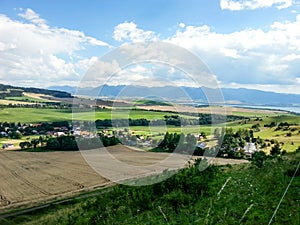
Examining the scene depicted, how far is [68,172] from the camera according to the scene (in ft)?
171


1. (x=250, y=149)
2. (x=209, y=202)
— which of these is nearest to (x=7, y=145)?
(x=250, y=149)

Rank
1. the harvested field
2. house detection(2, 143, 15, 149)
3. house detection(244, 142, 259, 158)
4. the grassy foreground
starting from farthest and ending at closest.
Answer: house detection(2, 143, 15, 149), house detection(244, 142, 259, 158), the harvested field, the grassy foreground

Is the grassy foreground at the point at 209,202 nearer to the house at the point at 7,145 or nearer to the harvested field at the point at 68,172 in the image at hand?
the harvested field at the point at 68,172

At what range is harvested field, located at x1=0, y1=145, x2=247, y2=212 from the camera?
37.6 meters

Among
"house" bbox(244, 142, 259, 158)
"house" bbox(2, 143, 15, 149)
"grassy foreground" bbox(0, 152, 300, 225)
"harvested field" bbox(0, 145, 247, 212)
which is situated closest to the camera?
"grassy foreground" bbox(0, 152, 300, 225)

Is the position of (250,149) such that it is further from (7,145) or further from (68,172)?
(7,145)

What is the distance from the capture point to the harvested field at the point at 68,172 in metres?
37.6

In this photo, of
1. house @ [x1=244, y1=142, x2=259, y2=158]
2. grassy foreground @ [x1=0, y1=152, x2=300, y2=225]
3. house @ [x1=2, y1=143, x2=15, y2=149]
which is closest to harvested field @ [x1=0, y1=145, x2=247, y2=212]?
house @ [x1=244, y1=142, x2=259, y2=158]

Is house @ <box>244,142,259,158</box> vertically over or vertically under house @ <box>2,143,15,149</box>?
over

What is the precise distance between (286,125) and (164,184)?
7873cm

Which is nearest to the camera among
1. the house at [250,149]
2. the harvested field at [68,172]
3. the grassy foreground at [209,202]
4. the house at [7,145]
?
the grassy foreground at [209,202]

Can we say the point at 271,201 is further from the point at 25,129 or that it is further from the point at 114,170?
the point at 25,129

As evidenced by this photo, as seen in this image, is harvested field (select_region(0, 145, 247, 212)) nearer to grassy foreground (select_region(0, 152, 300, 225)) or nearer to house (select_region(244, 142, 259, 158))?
house (select_region(244, 142, 259, 158))

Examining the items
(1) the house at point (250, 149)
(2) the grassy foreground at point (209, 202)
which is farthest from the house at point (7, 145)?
(2) the grassy foreground at point (209, 202)
